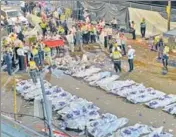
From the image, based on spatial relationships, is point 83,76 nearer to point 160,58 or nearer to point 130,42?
point 160,58

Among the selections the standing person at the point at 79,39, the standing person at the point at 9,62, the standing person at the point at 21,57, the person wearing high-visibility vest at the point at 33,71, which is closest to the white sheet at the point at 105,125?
the person wearing high-visibility vest at the point at 33,71

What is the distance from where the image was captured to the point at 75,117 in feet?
64.4

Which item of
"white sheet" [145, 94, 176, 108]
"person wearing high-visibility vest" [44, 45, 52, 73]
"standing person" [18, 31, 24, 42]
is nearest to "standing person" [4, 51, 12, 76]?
Answer: "person wearing high-visibility vest" [44, 45, 52, 73]

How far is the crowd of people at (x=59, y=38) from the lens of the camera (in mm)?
25719

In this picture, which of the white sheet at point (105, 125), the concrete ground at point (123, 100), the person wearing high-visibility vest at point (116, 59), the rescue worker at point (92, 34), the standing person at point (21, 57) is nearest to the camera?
the white sheet at point (105, 125)

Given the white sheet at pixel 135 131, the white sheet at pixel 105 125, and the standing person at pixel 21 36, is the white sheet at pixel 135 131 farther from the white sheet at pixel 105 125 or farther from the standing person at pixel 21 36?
the standing person at pixel 21 36

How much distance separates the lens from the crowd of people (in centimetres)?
2572

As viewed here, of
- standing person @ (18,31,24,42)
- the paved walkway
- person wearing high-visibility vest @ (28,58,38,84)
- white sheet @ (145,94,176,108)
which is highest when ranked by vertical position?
standing person @ (18,31,24,42)

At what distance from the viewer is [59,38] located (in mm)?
29719

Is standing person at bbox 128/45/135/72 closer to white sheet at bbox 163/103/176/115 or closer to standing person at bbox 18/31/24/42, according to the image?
white sheet at bbox 163/103/176/115

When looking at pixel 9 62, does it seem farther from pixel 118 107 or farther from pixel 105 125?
Answer: pixel 105 125

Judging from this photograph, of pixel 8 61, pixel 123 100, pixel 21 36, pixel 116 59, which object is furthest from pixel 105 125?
pixel 21 36

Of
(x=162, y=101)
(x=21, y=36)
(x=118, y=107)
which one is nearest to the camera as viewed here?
(x=162, y=101)

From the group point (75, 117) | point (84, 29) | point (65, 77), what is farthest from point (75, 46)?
point (75, 117)
